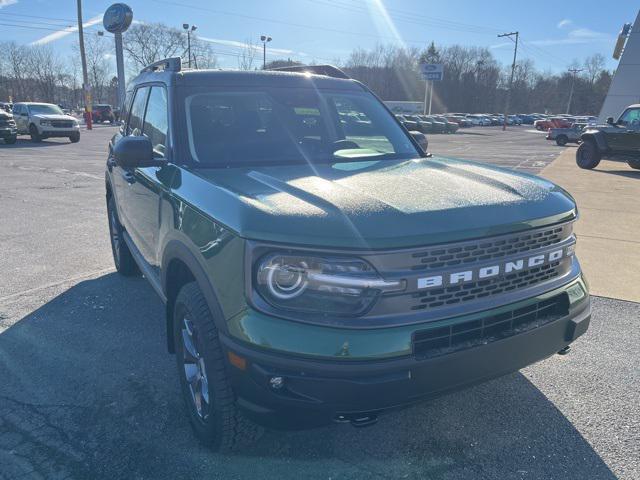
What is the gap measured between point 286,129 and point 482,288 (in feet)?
5.80

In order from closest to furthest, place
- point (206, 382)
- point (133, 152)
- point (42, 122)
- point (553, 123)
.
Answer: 1. point (206, 382)
2. point (133, 152)
3. point (42, 122)
4. point (553, 123)

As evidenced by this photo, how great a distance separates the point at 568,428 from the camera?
2750mm

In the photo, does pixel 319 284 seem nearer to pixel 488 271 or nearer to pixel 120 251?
pixel 488 271

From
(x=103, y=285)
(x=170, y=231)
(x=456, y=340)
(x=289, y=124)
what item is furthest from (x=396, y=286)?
(x=103, y=285)

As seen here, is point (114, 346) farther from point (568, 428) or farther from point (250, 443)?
point (568, 428)

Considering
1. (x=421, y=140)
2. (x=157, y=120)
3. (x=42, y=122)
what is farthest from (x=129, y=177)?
(x=42, y=122)

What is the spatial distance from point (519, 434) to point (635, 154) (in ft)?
47.2

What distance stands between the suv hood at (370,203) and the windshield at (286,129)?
0.91 feet

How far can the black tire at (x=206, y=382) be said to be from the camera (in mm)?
2232

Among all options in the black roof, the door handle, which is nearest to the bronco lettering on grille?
the black roof

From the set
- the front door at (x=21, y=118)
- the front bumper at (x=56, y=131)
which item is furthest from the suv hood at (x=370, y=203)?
the front door at (x=21, y=118)

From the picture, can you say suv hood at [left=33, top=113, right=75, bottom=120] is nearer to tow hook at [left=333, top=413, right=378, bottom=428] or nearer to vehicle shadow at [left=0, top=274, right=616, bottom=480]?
vehicle shadow at [left=0, top=274, right=616, bottom=480]

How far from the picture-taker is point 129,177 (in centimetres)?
394

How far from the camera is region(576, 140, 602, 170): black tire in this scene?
49.8 feet
